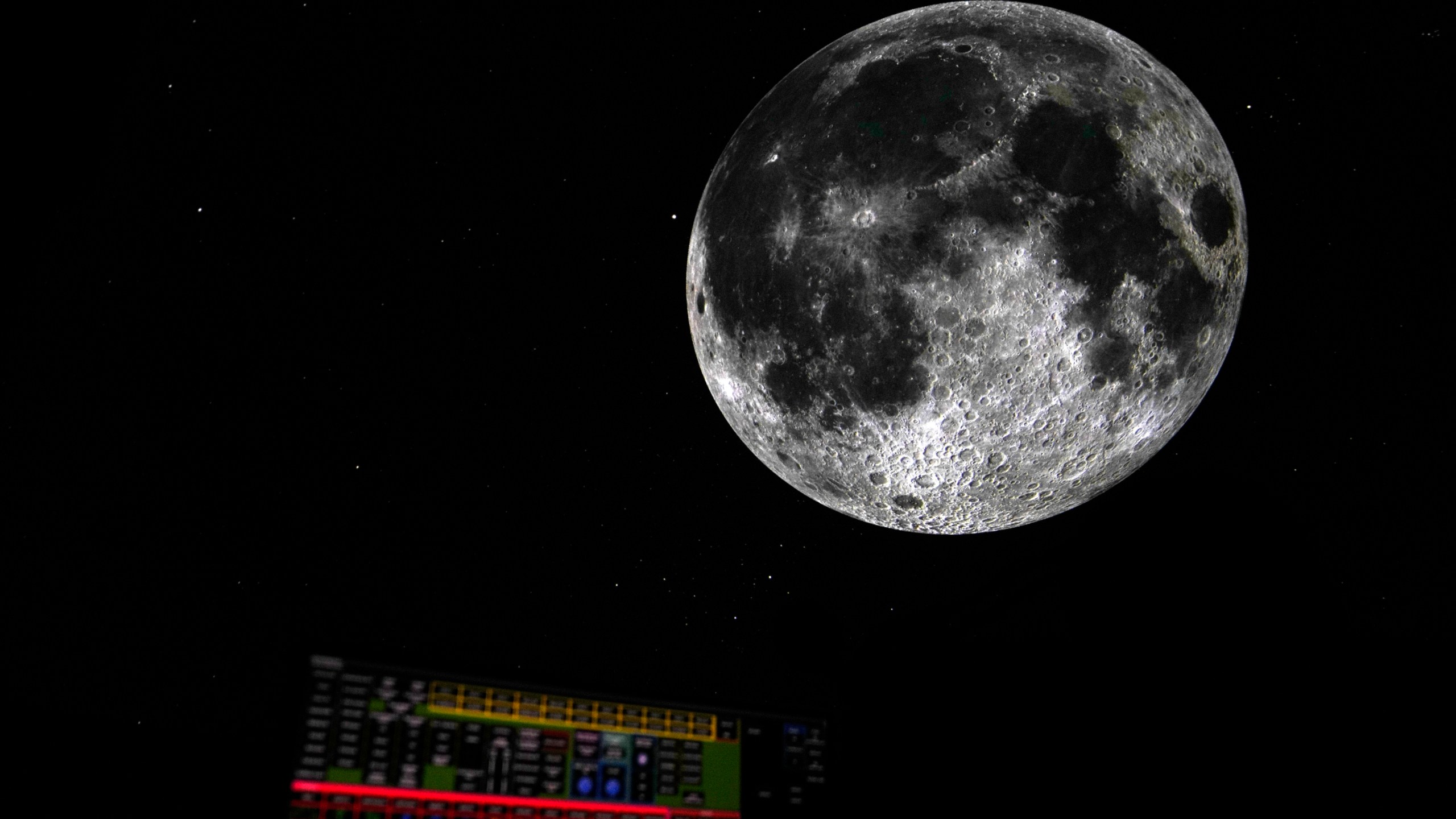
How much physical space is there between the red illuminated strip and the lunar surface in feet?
3.22

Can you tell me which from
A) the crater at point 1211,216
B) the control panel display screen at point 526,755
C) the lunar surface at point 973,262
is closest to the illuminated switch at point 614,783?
the control panel display screen at point 526,755

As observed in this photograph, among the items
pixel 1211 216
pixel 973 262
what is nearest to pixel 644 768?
pixel 973 262

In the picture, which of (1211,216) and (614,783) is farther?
(614,783)

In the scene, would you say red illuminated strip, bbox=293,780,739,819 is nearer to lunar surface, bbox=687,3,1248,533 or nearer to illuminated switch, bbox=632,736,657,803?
illuminated switch, bbox=632,736,657,803

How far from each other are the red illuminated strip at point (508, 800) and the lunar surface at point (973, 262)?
982mm

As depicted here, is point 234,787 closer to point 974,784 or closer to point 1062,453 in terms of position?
point 1062,453

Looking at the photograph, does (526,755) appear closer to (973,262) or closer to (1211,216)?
(973,262)

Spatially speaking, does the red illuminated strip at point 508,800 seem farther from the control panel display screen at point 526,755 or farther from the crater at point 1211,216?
the crater at point 1211,216

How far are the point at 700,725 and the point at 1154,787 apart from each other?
128 centimetres

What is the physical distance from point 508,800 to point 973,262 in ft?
5.01

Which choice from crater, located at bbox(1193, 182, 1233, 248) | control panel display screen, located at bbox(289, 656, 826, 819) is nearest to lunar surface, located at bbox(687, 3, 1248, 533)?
crater, located at bbox(1193, 182, 1233, 248)

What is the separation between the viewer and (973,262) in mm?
1401

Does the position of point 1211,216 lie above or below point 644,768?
above

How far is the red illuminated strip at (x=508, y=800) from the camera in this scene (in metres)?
1.83
